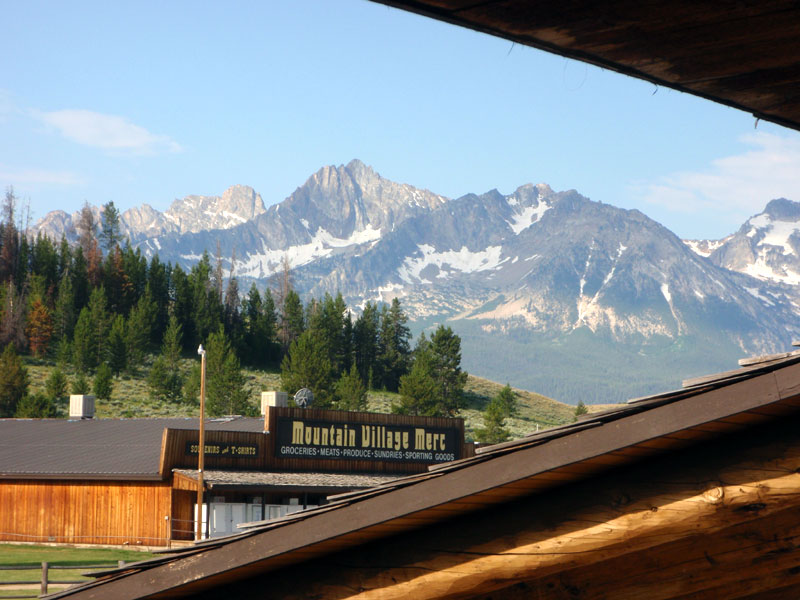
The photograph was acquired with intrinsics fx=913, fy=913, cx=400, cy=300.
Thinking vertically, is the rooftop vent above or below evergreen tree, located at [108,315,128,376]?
below

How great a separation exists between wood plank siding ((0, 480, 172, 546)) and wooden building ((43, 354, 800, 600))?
32.8 meters

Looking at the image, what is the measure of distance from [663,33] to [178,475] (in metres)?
34.0

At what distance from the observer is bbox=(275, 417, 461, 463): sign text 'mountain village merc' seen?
4028 centimetres

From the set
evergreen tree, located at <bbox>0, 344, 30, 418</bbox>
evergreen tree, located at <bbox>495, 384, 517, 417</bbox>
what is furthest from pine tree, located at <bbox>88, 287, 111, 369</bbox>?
evergreen tree, located at <bbox>495, 384, 517, 417</bbox>

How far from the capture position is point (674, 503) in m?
4.08

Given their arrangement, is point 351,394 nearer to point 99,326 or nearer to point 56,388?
point 56,388

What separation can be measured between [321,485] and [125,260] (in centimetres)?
10838

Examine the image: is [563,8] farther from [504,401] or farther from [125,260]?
[125,260]

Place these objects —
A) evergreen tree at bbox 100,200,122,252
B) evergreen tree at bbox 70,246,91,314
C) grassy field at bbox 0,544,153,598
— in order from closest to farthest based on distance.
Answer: grassy field at bbox 0,544,153,598, evergreen tree at bbox 70,246,91,314, evergreen tree at bbox 100,200,122,252

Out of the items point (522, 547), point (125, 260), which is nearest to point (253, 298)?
point (125, 260)

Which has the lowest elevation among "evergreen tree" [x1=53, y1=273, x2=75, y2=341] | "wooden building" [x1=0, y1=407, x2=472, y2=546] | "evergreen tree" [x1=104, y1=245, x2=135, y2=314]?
"wooden building" [x1=0, y1=407, x2=472, y2=546]

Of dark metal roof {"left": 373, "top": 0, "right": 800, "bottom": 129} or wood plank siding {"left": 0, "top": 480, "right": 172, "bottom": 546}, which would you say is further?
wood plank siding {"left": 0, "top": 480, "right": 172, "bottom": 546}

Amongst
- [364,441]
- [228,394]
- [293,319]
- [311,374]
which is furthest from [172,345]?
[364,441]

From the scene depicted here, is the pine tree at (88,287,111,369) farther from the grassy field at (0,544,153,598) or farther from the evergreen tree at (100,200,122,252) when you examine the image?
the grassy field at (0,544,153,598)
